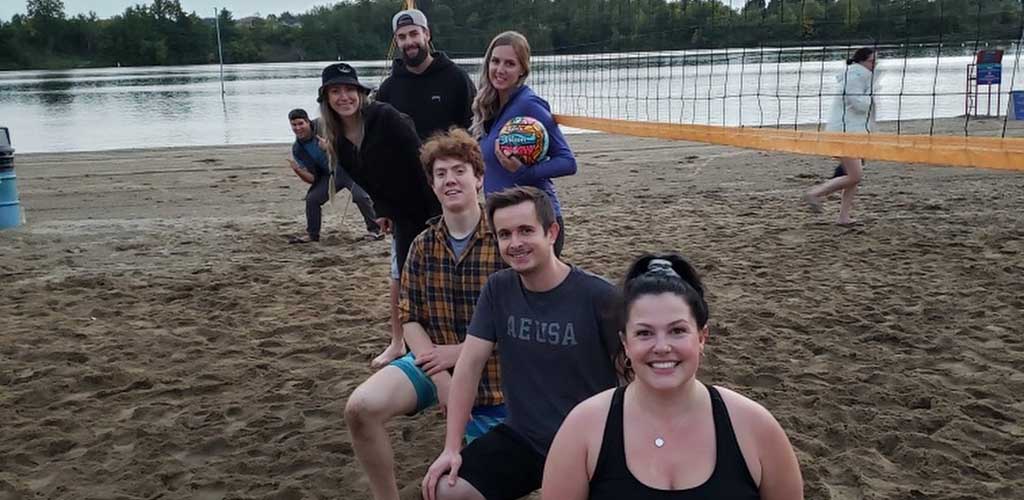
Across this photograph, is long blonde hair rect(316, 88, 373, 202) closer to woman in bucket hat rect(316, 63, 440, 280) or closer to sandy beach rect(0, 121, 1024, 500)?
woman in bucket hat rect(316, 63, 440, 280)

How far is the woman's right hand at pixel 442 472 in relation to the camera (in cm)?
238

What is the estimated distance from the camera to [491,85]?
3791mm

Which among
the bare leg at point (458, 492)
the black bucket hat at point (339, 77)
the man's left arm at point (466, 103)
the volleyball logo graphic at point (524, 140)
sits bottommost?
the bare leg at point (458, 492)

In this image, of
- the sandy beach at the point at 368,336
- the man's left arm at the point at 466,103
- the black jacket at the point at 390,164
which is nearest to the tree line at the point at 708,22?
the sandy beach at the point at 368,336

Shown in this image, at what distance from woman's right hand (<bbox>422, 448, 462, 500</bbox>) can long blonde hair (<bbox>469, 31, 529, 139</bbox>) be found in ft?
5.90

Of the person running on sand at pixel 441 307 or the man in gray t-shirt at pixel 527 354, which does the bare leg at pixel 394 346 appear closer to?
the person running on sand at pixel 441 307

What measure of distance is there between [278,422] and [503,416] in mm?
1423

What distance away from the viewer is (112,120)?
25.6 metres

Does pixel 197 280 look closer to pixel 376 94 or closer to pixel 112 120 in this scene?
pixel 376 94

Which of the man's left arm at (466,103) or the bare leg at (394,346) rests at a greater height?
the man's left arm at (466,103)

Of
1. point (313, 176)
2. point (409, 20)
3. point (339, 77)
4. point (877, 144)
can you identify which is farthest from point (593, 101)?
point (339, 77)

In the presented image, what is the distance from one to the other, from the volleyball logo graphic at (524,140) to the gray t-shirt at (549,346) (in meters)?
1.18

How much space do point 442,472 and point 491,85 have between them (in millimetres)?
1916

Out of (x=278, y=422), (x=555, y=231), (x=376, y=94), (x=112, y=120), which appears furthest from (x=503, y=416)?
(x=112, y=120)
